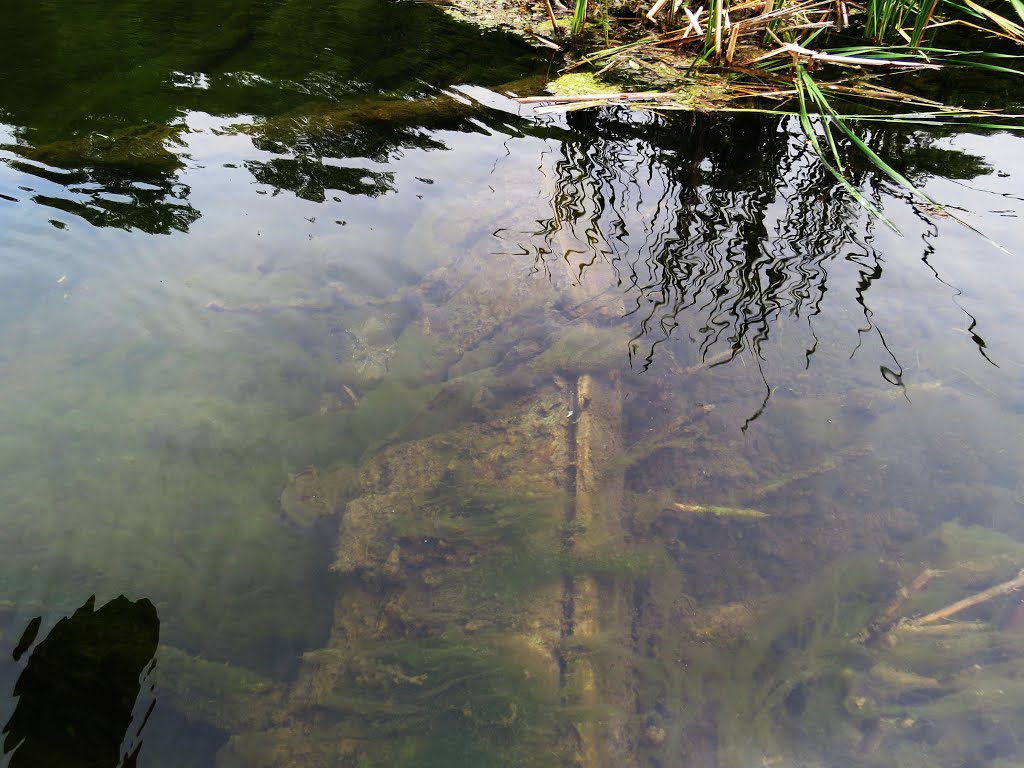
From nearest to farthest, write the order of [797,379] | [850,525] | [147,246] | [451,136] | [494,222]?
[850,525] → [797,379] → [147,246] → [494,222] → [451,136]

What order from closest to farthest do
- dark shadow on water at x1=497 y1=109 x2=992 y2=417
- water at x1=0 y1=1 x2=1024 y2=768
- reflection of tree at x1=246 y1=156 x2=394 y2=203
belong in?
water at x1=0 y1=1 x2=1024 y2=768
dark shadow on water at x1=497 y1=109 x2=992 y2=417
reflection of tree at x1=246 y1=156 x2=394 y2=203

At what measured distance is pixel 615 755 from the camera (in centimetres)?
159

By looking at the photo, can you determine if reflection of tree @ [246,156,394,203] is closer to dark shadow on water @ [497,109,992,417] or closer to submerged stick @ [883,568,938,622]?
dark shadow on water @ [497,109,992,417]

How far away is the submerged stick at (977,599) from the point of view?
1781mm

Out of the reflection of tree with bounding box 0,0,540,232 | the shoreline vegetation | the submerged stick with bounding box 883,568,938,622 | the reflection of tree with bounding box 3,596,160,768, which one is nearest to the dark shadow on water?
the shoreline vegetation

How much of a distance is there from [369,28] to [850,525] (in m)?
5.35

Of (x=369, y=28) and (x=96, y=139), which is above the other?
(x=369, y=28)

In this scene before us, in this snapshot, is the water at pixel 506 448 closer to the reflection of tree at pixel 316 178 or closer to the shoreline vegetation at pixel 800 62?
the reflection of tree at pixel 316 178

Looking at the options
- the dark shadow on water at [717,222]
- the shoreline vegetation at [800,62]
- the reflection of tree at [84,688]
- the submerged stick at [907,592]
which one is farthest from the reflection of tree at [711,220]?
the reflection of tree at [84,688]

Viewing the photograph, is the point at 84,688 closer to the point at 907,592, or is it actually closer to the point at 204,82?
the point at 907,592

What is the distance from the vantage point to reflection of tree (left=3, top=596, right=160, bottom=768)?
1520 millimetres

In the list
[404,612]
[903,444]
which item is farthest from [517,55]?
[404,612]

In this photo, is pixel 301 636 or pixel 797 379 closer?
pixel 301 636

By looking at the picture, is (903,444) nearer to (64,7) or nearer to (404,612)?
(404,612)
